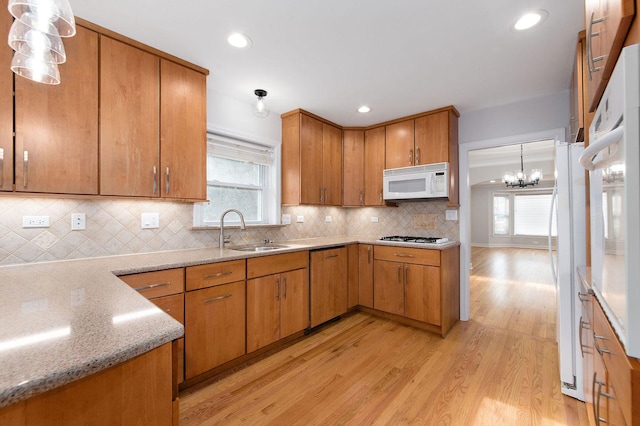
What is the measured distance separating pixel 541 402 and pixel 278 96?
317cm

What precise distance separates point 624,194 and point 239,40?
2.10 m

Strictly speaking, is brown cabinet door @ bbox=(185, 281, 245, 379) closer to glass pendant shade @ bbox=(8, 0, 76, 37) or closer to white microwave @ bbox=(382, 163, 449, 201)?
glass pendant shade @ bbox=(8, 0, 76, 37)

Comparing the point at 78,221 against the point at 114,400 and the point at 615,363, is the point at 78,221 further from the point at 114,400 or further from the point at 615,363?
the point at 615,363

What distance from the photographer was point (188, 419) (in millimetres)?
1627

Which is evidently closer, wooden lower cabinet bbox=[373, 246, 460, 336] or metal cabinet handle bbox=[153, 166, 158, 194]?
metal cabinet handle bbox=[153, 166, 158, 194]

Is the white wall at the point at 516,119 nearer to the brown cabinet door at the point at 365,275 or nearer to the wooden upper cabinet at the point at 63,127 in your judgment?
the brown cabinet door at the point at 365,275

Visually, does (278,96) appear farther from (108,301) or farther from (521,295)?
(521,295)

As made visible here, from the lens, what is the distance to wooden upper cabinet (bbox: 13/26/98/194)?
149 centimetres

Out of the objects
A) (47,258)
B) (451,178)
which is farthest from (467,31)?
(47,258)

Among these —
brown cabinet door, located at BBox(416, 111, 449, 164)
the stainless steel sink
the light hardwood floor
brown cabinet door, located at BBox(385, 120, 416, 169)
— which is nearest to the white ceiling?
brown cabinet door, located at BBox(416, 111, 449, 164)

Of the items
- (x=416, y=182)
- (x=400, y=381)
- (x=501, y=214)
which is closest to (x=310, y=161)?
(x=416, y=182)

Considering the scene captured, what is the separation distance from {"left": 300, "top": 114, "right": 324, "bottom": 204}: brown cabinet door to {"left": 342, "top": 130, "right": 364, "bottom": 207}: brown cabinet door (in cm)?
47

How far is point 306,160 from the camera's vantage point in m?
3.20

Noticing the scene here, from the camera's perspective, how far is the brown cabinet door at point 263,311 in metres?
2.22
